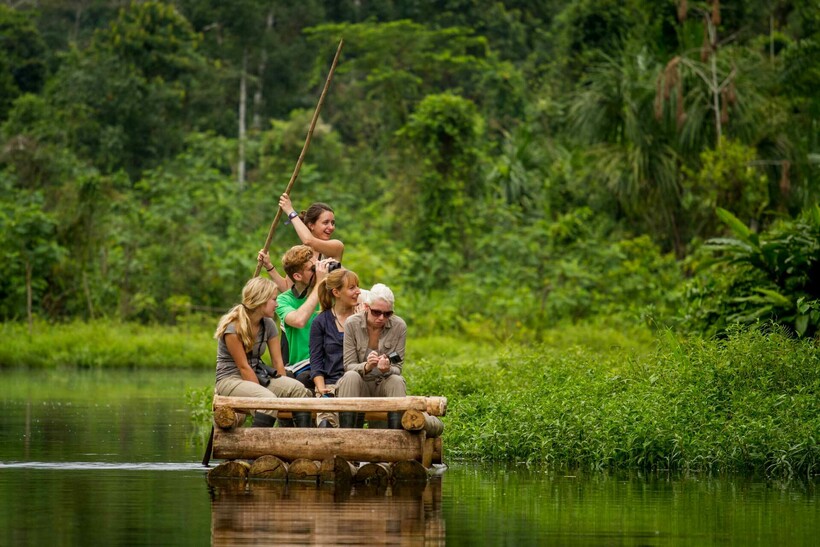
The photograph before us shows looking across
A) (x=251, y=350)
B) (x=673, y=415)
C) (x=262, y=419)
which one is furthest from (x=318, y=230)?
(x=673, y=415)

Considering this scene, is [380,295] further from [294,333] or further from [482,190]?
[482,190]

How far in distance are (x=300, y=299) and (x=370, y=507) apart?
3681 mm

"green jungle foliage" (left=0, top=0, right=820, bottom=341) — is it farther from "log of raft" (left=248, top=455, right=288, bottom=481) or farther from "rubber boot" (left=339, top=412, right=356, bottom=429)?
"log of raft" (left=248, top=455, right=288, bottom=481)

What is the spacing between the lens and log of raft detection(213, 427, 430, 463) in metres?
11.1

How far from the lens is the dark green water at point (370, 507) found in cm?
846

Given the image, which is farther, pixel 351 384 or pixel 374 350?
pixel 374 350

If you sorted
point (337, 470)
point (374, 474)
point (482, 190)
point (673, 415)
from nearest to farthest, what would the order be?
point (337, 470), point (374, 474), point (673, 415), point (482, 190)

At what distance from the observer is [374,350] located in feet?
39.8

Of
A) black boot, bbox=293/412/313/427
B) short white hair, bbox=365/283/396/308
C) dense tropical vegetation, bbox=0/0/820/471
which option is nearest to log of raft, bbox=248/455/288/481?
black boot, bbox=293/412/313/427

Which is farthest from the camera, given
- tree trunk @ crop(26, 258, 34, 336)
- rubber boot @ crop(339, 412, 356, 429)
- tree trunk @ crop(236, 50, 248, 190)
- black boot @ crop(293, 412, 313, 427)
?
tree trunk @ crop(236, 50, 248, 190)

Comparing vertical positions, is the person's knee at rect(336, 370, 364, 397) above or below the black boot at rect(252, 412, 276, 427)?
above

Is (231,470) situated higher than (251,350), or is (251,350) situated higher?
(251,350)

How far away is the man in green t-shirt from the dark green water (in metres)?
1.32

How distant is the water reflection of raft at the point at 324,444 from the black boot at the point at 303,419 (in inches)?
12.3
